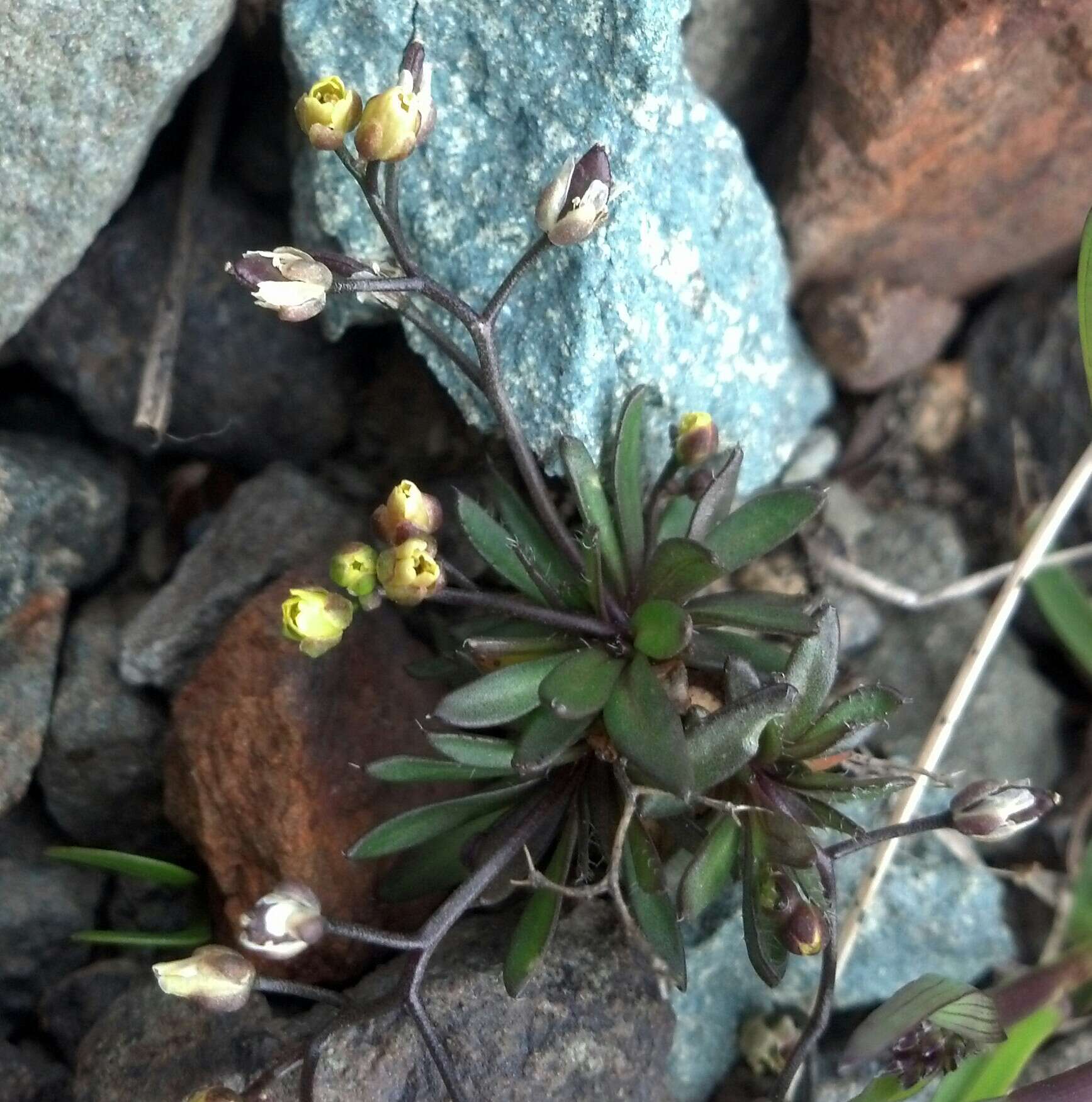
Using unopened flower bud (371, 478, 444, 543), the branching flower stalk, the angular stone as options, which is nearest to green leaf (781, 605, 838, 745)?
the branching flower stalk

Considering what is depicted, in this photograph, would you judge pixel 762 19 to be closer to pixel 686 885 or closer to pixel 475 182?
pixel 475 182

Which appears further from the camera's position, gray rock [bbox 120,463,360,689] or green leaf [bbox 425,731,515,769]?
gray rock [bbox 120,463,360,689]

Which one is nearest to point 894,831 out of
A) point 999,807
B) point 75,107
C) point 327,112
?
point 999,807

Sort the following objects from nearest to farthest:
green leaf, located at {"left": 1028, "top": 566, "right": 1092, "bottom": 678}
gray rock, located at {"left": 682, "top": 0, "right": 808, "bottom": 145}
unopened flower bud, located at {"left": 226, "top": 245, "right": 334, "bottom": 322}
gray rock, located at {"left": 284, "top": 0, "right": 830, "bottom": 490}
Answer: unopened flower bud, located at {"left": 226, "top": 245, "right": 334, "bottom": 322} < gray rock, located at {"left": 284, "top": 0, "right": 830, "bottom": 490} < gray rock, located at {"left": 682, "top": 0, "right": 808, "bottom": 145} < green leaf, located at {"left": 1028, "top": 566, "right": 1092, "bottom": 678}

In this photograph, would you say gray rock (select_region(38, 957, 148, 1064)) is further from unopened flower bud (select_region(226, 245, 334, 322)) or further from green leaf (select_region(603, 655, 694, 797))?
unopened flower bud (select_region(226, 245, 334, 322))

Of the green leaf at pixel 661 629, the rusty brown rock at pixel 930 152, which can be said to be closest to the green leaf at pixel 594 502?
the green leaf at pixel 661 629

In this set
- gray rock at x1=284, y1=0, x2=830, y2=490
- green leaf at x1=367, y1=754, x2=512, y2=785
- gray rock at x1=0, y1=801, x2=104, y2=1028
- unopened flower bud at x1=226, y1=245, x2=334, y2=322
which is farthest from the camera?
gray rock at x1=0, y1=801, x2=104, y2=1028

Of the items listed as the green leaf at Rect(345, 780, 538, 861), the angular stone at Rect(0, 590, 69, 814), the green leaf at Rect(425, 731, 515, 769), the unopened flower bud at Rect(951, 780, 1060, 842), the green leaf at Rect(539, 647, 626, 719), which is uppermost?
the unopened flower bud at Rect(951, 780, 1060, 842)

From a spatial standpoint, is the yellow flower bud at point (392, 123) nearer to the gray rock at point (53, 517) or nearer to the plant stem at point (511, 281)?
the plant stem at point (511, 281)
